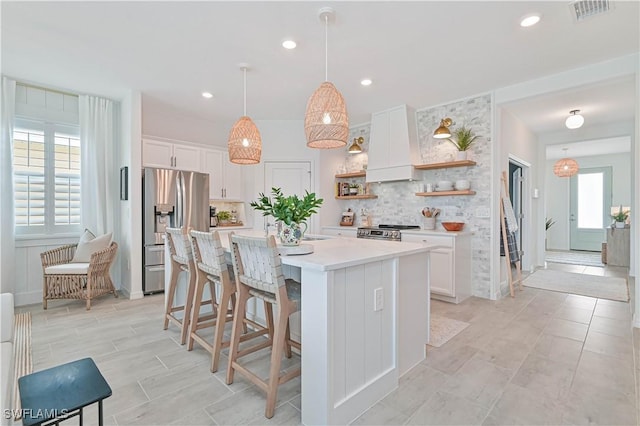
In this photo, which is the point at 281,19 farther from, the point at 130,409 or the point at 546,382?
the point at 546,382

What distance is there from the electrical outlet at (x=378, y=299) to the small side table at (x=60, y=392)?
135 cm

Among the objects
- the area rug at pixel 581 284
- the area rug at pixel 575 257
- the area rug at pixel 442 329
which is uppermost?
the area rug at pixel 575 257

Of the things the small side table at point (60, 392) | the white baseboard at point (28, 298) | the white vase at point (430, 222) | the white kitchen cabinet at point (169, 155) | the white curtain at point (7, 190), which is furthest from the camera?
the white vase at point (430, 222)

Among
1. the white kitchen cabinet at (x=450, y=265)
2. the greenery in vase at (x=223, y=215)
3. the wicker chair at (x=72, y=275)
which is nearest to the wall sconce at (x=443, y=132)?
the white kitchen cabinet at (x=450, y=265)

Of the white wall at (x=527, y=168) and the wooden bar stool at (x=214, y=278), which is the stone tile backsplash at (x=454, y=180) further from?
the wooden bar stool at (x=214, y=278)

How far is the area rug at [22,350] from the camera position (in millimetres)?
2223

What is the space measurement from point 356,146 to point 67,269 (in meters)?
4.39

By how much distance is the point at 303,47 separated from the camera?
2943 mm

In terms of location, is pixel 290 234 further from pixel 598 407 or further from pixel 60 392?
pixel 598 407

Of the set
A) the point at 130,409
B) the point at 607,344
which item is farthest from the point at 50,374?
the point at 607,344

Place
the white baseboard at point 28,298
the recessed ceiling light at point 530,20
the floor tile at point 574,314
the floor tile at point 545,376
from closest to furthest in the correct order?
1. the floor tile at point 545,376
2. the recessed ceiling light at point 530,20
3. the floor tile at point 574,314
4. the white baseboard at point 28,298

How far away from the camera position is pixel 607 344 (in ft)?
8.88

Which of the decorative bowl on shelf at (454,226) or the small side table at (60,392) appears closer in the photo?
the small side table at (60,392)

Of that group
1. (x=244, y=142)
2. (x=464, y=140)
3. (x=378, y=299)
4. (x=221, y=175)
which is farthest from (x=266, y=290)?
(x=221, y=175)
